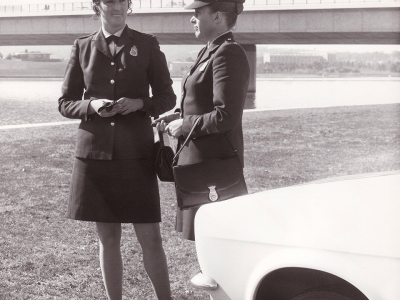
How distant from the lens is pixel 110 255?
12.6 ft

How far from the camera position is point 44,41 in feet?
214

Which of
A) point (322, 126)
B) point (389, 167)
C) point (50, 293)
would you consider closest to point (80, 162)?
point (50, 293)

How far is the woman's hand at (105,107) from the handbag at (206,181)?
0.50m

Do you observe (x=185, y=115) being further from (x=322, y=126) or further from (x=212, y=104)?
(x=322, y=126)

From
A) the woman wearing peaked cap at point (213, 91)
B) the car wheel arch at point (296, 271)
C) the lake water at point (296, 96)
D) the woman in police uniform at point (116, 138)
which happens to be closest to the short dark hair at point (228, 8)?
the woman wearing peaked cap at point (213, 91)

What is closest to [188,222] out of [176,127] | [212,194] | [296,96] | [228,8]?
[212,194]

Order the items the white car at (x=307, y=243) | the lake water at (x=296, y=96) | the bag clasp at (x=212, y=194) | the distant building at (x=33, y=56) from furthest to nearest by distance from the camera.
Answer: the distant building at (x=33, y=56) → the lake water at (x=296, y=96) → the bag clasp at (x=212, y=194) → the white car at (x=307, y=243)

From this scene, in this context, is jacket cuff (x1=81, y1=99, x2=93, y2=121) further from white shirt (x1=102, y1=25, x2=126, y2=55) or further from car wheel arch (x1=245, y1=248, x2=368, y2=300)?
car wheel arch (x1=245, y1=248, x2=368, y2=300)

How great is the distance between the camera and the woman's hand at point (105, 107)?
365 cm

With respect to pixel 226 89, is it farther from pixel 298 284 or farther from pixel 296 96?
pixel 296 96

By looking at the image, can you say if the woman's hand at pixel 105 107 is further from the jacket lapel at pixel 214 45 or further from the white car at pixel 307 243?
the white car at pixel 307 243

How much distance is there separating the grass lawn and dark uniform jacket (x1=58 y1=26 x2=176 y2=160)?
1235mm

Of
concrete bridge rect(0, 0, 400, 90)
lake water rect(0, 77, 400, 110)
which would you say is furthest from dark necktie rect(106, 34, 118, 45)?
concrete bridge rect(0, 0, 400, 90)

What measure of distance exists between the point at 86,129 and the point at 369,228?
196cm
